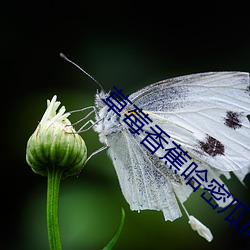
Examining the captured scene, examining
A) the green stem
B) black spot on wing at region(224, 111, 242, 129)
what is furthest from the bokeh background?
the green stem

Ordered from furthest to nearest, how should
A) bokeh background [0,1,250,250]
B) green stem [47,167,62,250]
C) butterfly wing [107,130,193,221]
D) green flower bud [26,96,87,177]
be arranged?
1. bokeh background [0,1,250,250]
2. butterfly wing [107,130,193,221]
3. green flower bud [26,96,87,177]
4. green stem [47,167,62,250]

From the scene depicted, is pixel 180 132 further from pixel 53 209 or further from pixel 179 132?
pixel 53 209

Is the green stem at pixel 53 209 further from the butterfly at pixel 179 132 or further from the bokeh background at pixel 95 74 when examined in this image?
the bokeh background at pixel 95 74

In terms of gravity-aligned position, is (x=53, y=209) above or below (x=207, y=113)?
below

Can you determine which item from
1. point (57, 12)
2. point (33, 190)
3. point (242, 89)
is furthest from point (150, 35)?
point (242, 89)

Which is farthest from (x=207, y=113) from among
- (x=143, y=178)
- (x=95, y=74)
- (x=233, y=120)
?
(x=95, y=74)

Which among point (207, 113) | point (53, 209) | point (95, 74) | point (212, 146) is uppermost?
point (95, 74)

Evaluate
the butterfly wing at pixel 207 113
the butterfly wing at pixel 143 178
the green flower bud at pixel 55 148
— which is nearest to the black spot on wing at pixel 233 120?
the butterfly wing at pixel 207 113

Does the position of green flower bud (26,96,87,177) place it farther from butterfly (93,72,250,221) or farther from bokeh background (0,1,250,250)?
bokeh background (0,1,250,250)
